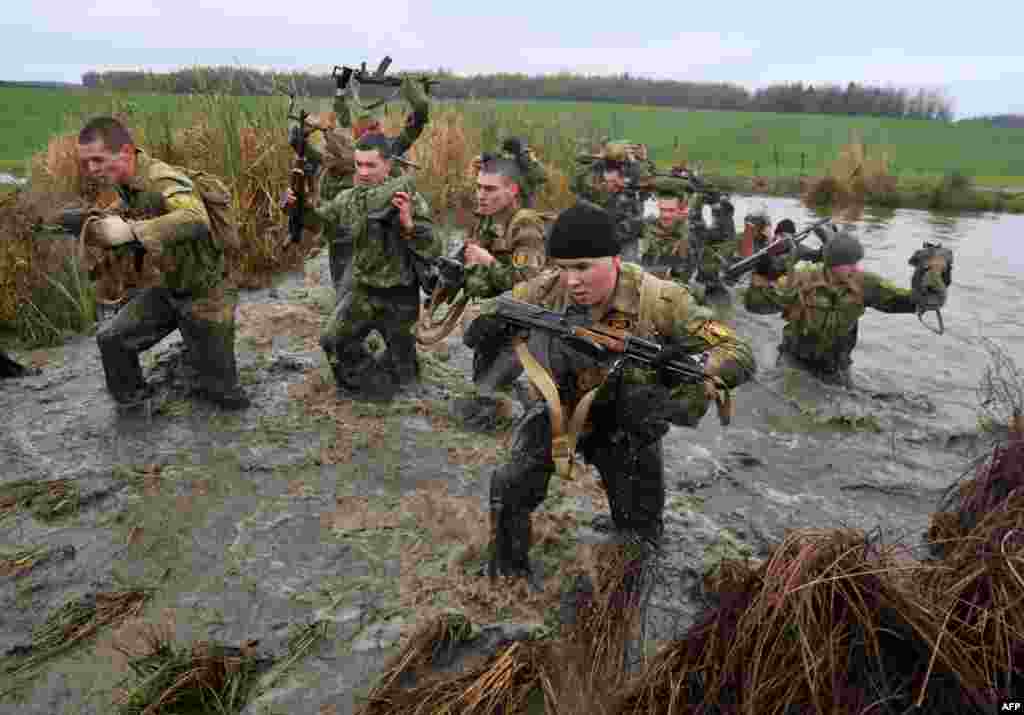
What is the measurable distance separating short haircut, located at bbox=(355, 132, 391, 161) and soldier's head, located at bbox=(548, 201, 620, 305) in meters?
2.79

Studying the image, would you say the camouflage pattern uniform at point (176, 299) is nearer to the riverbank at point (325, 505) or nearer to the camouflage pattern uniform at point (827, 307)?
the riverbank at point (325, 505)

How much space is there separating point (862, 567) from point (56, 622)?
11.2ft

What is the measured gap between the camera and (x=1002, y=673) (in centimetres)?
238

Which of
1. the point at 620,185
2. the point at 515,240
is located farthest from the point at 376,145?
the point at 620,185

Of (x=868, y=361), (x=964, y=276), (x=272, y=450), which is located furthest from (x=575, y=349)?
(x=964, y=276)

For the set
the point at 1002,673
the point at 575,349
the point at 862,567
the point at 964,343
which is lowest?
the point at 964,343

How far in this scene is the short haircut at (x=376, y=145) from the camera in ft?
18.0

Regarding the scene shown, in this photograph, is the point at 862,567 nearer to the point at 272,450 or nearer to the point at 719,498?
the point at 719,498

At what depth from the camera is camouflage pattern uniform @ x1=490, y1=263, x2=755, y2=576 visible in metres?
3.21

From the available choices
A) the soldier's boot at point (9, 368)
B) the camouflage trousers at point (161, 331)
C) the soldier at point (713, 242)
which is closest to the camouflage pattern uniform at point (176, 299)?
the camouflage trousers at point (161, 331)

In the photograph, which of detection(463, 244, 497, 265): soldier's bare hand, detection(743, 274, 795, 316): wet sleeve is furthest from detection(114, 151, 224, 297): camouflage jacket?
detection(743, 274, 795, 316): wet sleeve

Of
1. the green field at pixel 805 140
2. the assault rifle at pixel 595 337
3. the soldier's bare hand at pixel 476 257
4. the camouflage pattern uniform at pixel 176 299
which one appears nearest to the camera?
the assault rifle at pixel 595 337

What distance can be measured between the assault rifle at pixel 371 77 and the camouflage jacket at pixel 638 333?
4.12 m

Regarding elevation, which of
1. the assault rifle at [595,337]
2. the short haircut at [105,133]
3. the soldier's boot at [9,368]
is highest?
the short haircut at [105,133]
